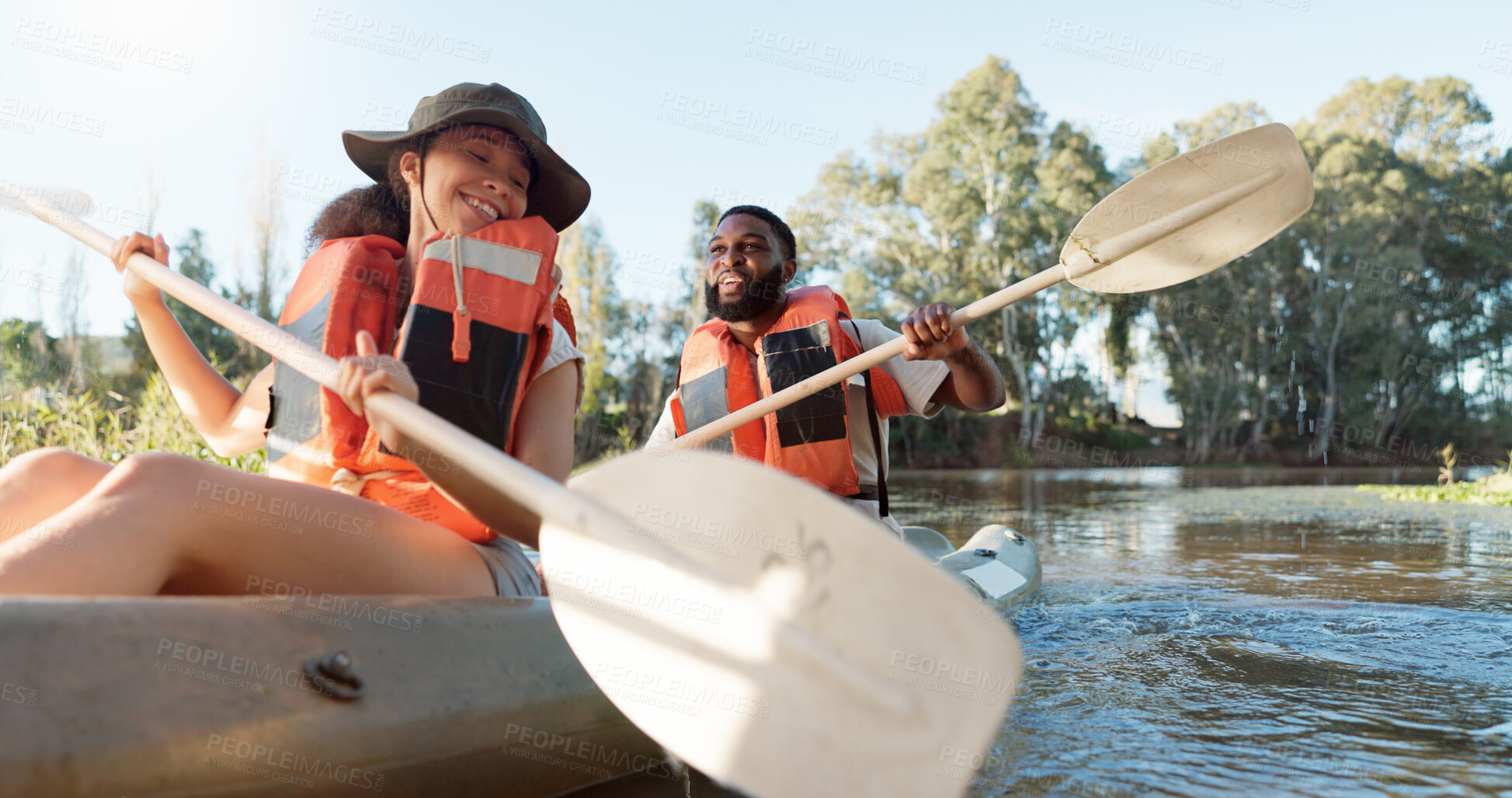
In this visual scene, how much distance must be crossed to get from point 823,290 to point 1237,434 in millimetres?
24166

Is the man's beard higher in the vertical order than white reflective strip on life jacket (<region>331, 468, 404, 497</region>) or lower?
higher

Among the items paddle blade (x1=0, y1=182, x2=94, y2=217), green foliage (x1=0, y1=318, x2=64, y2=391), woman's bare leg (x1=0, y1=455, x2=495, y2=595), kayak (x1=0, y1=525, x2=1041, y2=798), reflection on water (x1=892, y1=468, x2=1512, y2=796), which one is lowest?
reflection on water (x1=892, y1=468, x2=1512, y2=796)

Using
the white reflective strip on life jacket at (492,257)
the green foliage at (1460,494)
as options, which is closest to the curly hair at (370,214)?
the white reflective strip on life jacket at (492,257)

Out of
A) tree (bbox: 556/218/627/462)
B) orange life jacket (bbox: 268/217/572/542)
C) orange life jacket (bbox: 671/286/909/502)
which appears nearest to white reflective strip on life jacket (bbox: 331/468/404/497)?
orange life jacket (bbox: 268/217/572/542)

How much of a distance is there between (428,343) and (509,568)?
459 mm

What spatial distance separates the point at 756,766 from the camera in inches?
52.4

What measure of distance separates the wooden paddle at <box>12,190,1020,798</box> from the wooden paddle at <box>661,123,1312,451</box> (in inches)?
35.9

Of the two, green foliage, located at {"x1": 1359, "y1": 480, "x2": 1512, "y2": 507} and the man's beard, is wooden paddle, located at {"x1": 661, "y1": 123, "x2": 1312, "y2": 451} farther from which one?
green foliage, located at {"x1": 1359, "y1": 480, "x2": 1512, "y2": 507}

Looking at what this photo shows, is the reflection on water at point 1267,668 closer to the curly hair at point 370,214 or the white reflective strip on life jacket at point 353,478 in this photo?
the white reflective strip on life jacket at point 353,478

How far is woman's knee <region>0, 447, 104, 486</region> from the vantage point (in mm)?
1540

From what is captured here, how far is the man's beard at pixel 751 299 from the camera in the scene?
10.5 feet

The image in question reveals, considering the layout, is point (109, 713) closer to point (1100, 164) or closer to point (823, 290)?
point (823, 290)

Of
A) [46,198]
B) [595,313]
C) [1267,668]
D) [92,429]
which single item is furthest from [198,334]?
[1267,668]

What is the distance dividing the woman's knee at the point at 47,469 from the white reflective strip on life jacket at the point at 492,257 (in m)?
0.70
